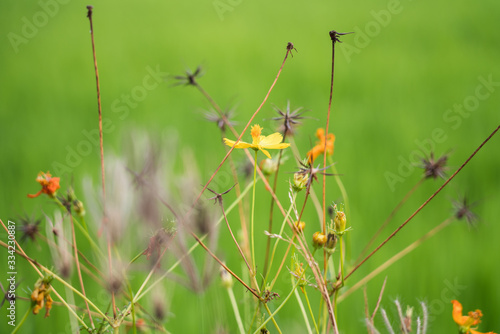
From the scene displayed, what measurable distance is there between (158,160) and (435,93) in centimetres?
224

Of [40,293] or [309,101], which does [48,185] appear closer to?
[40,293]

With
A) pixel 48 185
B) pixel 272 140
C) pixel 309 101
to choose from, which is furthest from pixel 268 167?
pixel 309 101

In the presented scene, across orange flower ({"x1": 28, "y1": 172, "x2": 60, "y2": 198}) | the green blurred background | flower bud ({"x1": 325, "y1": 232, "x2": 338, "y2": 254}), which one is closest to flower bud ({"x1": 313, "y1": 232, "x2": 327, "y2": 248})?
flower bud ({"x1": 325, "y1": 232, "x2": 338, "y2": 254})

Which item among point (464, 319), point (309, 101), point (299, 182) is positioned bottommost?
point (464, 319)

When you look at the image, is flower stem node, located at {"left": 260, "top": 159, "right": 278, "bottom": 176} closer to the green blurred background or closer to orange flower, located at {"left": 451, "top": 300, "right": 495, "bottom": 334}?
the green blurred background

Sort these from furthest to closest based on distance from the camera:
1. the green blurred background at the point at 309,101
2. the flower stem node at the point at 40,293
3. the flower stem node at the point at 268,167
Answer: the green blurred background at the point at 309,101
the flower stem node at the point at 268,167
the flower stem node at the point at 40,293

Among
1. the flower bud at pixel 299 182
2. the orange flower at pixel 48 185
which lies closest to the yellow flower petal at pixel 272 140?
the flower bud at pixel 299 182

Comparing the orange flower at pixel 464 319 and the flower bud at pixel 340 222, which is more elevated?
the flower bud at pixel 340 222

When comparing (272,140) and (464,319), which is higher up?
(272,140)

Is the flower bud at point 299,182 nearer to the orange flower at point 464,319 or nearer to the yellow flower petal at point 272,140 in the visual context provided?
the yellow flower petal at point 272,140

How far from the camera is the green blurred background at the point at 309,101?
112 cm

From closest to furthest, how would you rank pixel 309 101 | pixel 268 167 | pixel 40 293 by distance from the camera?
1. pixel 40 293
2. pixel 268 167
3. pixel 309 101

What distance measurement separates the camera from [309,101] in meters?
2.16

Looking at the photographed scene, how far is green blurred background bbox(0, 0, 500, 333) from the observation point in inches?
44.2
